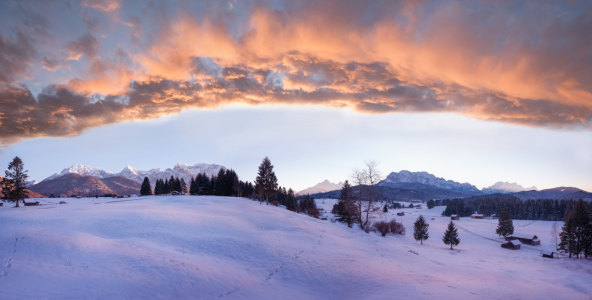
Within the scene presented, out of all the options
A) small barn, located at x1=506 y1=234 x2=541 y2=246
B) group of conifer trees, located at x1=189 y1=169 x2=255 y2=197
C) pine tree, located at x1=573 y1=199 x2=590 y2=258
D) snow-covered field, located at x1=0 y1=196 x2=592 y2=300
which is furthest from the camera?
group of conifer trees, located at x1=189 y1=169 x2=255 y2=197

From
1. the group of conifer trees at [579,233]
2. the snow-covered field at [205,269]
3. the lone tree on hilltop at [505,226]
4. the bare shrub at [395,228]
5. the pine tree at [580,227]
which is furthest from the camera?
the lone tree on hilltop at [505,226]

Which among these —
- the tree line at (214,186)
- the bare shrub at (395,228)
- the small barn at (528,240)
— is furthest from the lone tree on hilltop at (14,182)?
the small barn at (528,240)

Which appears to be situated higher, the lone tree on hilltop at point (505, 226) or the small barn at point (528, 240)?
the lone tree on hilltop at point (505, 226)

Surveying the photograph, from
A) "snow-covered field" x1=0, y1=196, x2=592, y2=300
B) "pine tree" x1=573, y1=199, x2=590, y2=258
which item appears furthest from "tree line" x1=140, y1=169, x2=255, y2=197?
"pine tree" x1=573, y1=199, x2=590, y2=258

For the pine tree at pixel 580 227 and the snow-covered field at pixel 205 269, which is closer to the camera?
the snow-covered field at pixel 205 269

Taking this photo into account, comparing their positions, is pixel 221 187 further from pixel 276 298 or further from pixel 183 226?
pixel 276 298

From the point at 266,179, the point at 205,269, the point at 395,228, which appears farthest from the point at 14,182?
the point at 395,228

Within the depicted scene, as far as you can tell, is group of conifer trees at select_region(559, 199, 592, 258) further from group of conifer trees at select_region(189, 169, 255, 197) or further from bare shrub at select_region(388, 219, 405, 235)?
group of conifer trees at select_region(189, 169, 255, 197)

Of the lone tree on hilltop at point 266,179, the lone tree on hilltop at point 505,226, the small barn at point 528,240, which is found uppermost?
the lone tree on hilltop at point 266,179

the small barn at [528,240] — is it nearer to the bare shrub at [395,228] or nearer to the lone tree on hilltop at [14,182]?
the bare shrub at [395,228]

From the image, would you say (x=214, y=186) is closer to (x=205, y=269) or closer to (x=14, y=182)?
(x=14, y=182)

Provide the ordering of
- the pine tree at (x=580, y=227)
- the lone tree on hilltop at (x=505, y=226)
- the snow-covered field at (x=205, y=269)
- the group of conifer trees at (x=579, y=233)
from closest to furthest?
the snow-covered field at (x=205, y=269) → the group of conifer trees at (x=579, y=233) → the pine tree at (x=580, y=227) → the lone tree on hilltop at (x=505, y=226)

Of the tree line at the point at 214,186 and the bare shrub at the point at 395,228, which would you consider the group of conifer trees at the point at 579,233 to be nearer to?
the bare shrub at the point at 395,228

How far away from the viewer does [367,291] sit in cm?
1317
